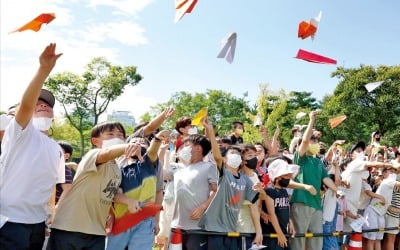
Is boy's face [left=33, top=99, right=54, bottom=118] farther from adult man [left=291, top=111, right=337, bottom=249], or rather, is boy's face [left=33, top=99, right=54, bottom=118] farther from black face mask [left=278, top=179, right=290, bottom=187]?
adult man [left=291, top=111, right=337, bottom=249]

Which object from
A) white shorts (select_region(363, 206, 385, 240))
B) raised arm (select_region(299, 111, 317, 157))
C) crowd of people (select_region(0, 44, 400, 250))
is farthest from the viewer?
white shorts (select_region(363, 206, 385, 240))

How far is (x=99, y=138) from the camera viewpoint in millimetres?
3449

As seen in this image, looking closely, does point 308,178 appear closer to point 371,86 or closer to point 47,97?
point 371,86

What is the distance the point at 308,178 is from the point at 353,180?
5.18 feet

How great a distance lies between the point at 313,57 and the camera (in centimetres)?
588

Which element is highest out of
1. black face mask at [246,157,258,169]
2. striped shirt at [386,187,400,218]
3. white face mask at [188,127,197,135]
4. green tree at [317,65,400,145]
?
green tree at [317,65,400,145]

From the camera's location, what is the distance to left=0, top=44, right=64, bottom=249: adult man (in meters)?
2.69

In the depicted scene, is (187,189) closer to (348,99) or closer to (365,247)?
(365,247)

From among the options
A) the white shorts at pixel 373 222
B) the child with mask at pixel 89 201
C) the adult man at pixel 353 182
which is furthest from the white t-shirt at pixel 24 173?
the white shorts at pixel 373 222

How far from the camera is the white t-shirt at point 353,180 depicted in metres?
6.82

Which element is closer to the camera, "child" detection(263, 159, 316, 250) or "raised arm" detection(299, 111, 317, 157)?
"child" detection(263, 159, 316, 250)

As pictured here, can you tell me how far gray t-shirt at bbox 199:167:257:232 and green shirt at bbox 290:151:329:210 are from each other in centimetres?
121

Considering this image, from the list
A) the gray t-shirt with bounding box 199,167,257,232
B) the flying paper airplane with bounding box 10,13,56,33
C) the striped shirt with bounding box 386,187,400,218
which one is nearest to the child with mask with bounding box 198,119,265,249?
the gray t-shirt with bounding box 199,167,257,232

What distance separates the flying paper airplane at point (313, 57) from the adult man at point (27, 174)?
386cm
